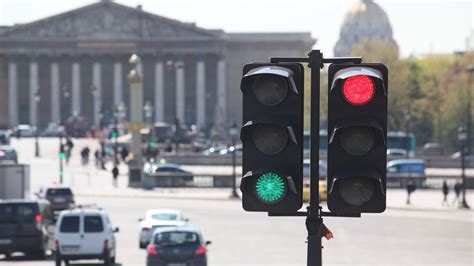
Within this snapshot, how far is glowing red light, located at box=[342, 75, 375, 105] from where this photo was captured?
344 inches

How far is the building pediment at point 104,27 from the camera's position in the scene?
561ft

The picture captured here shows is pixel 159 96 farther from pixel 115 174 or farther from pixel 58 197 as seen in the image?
pixel 58 197

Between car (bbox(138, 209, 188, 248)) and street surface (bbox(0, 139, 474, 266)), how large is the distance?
413 mm

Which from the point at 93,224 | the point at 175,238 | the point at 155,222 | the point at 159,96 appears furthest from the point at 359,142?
the point at 159,96

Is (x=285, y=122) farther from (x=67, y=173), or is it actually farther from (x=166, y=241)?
(x=67, y=173)

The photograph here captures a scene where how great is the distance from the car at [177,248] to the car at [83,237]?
3142 mm

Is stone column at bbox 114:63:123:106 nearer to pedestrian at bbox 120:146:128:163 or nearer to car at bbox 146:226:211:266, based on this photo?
pedestrian at bbox 120:146:128:163

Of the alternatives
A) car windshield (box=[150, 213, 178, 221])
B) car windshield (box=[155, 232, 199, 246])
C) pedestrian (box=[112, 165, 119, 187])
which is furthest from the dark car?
car windshield (box=[155, 232, 199, 246])

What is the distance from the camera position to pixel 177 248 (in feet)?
96.8

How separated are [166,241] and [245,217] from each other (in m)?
23.5

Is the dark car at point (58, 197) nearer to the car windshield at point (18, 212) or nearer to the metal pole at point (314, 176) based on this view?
the car windshield at point (18, 212)

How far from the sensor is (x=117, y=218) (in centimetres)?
5222

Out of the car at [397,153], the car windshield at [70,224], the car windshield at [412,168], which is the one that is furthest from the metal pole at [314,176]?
the car at [397,153]

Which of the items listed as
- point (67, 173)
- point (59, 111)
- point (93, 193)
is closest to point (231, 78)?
point (59, 111)
